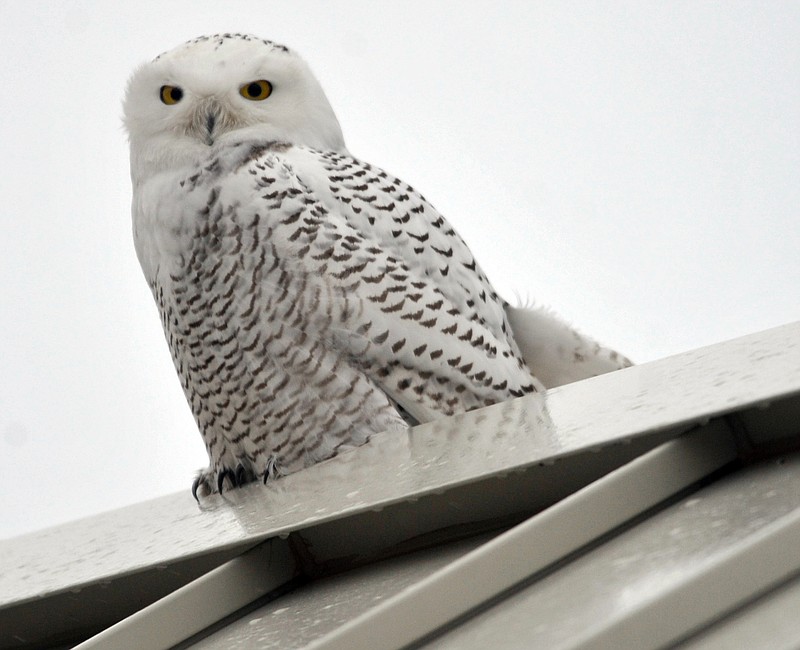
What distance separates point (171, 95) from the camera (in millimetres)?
2820

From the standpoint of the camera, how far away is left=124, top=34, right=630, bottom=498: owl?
2.46 metres

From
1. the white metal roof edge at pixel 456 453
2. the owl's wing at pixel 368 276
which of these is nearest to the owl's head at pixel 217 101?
the owl's wing at pixel 368 276

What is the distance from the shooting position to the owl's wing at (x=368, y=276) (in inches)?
96.5

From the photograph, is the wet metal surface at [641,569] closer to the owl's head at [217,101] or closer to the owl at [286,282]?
the owl at [286,282]

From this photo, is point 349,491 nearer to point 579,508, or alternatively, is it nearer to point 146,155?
point 579,508

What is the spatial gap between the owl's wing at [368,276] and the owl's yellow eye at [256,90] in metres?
0.20

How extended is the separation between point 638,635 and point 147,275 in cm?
225

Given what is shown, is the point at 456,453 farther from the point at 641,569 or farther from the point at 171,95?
the point at 171,95

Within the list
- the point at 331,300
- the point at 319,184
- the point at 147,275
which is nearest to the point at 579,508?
the point at 331,300

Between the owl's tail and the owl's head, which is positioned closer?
the owl's head

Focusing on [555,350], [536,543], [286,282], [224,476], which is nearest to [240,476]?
[224,476]

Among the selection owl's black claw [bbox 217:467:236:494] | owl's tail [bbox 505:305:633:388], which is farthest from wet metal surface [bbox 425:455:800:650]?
owl's black claw [bbox 217:467:236:494]

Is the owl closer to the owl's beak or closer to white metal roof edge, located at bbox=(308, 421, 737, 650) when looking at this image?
the owl's beak

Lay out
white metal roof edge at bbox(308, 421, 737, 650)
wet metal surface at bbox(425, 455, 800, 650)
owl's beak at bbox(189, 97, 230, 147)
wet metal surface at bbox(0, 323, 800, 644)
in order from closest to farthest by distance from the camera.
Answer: wet metal surface at bbox(425, 455, 800, 650) → white metal roof edge at bbox(308, 421, 737, 650) → wet metal surface at bbox(0, 323, 800, 644) → owl's beak at bbox(189, 97, 230, 147)
